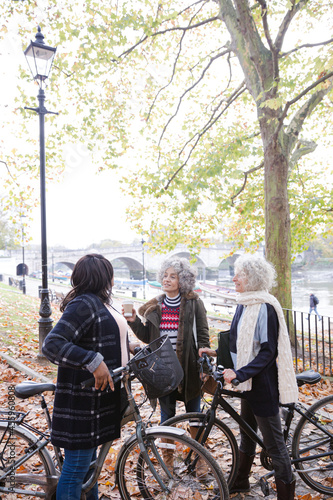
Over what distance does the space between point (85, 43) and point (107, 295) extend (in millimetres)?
7608

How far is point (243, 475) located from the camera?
2.75m

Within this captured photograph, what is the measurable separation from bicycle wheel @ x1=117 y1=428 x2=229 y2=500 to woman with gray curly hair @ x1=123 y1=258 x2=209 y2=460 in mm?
638

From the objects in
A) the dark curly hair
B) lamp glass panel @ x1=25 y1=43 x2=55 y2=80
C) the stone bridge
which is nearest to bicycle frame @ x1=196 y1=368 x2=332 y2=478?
the dark curly hair

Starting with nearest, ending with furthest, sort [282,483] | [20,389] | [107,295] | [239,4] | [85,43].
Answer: [107,295] → [20,389] → [282,483] → [239,4] → [85,43]

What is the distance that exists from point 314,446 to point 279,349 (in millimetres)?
924

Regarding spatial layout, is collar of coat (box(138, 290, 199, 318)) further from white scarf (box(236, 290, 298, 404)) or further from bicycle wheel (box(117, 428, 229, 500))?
bicycle wheel (box(117, 428, 229, 500))

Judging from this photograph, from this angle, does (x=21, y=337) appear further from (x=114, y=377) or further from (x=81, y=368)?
(x=81, y=368)

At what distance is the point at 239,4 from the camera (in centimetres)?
636

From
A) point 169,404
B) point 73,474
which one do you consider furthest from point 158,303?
point 73,474

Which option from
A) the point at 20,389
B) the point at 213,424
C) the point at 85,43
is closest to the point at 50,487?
the point at 20,389

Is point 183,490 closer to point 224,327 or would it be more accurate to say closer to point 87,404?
point 87,404

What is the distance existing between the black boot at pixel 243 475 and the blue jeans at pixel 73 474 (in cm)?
128

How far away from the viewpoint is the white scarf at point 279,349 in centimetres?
246

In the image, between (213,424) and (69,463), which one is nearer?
(69,463)
